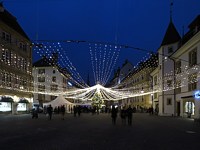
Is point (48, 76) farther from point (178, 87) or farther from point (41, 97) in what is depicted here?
point (178, 87)

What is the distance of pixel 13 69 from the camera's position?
52.5m

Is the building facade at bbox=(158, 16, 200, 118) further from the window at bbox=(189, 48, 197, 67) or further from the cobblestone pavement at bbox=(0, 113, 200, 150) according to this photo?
the cobblestone pavement at bbox=(0, 113, 200, 150)

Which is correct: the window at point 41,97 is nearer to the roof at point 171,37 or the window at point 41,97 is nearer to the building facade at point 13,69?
the building facade at point 13,69

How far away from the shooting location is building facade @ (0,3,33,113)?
48.5m

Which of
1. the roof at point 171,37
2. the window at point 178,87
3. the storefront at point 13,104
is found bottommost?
the storefront at point 13,104

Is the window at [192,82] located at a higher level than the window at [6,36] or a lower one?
lower

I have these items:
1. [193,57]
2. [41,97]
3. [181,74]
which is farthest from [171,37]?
[41,97]

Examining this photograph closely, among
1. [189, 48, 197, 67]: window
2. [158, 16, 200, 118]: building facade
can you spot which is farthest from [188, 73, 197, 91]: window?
[189, 48, 197, 67]: window

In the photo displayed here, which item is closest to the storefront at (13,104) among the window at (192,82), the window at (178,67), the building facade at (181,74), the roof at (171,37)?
the building facade at (181,74)

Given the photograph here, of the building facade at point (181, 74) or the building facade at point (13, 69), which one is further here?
the building facade at point (13, 69)

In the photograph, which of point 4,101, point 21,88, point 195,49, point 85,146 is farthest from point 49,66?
point 85,146

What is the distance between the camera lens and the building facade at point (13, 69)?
159 feet

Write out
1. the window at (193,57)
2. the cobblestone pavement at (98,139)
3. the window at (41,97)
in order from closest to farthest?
the cobblestone pavement at (98,139) < the window at (193,57) < the window at (41,97)

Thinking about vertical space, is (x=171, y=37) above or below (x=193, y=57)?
above
